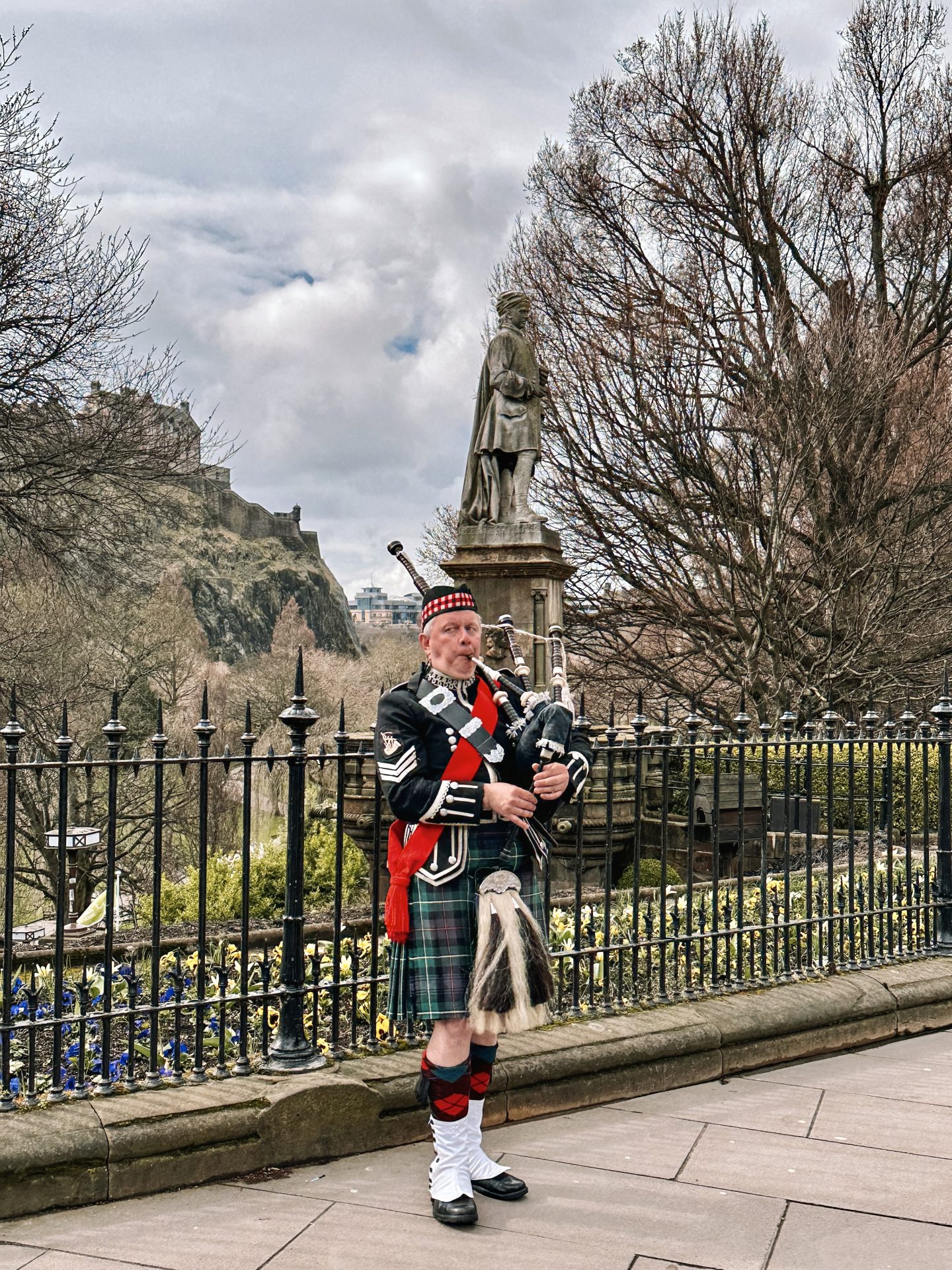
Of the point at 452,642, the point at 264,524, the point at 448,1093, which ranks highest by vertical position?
the point at 264,524

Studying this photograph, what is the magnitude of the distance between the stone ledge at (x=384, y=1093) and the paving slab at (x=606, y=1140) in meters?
0.10

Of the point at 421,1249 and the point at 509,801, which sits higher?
the point at 509,801

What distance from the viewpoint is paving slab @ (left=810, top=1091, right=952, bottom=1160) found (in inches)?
153

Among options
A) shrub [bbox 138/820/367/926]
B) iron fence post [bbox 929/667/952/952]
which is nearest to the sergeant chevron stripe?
iron fence post [bbox 929/667/952/952]

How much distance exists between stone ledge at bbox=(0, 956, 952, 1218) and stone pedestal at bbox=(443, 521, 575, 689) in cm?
614

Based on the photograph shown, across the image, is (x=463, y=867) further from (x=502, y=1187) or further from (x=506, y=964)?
(x=502, y=1187)

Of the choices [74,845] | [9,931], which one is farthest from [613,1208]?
[74,845]

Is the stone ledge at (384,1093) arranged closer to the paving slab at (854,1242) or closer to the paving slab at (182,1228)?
the paving slab at (182,1228)

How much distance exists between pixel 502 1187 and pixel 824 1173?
108 cm

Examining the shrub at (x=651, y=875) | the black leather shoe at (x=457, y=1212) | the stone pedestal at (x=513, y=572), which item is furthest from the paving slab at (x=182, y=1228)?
the shrub at (x=651, y=875)

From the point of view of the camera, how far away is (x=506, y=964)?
326 cm

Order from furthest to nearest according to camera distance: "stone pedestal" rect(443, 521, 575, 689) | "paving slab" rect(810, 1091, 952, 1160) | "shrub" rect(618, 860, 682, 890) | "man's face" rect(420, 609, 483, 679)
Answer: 1. "shrub" rect(618, 860, 682, 890)
2. "stone pedestal" rect(443, 521, 575, 689)
3. "paving slab" rect(810, 1091, 952, 1160)
4. "man's face" rect(420, 609, 483, 679)

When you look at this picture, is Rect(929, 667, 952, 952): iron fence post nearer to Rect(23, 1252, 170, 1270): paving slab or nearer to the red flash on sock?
the red flash on sock

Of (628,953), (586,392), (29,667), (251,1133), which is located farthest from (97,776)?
(251,1133)
